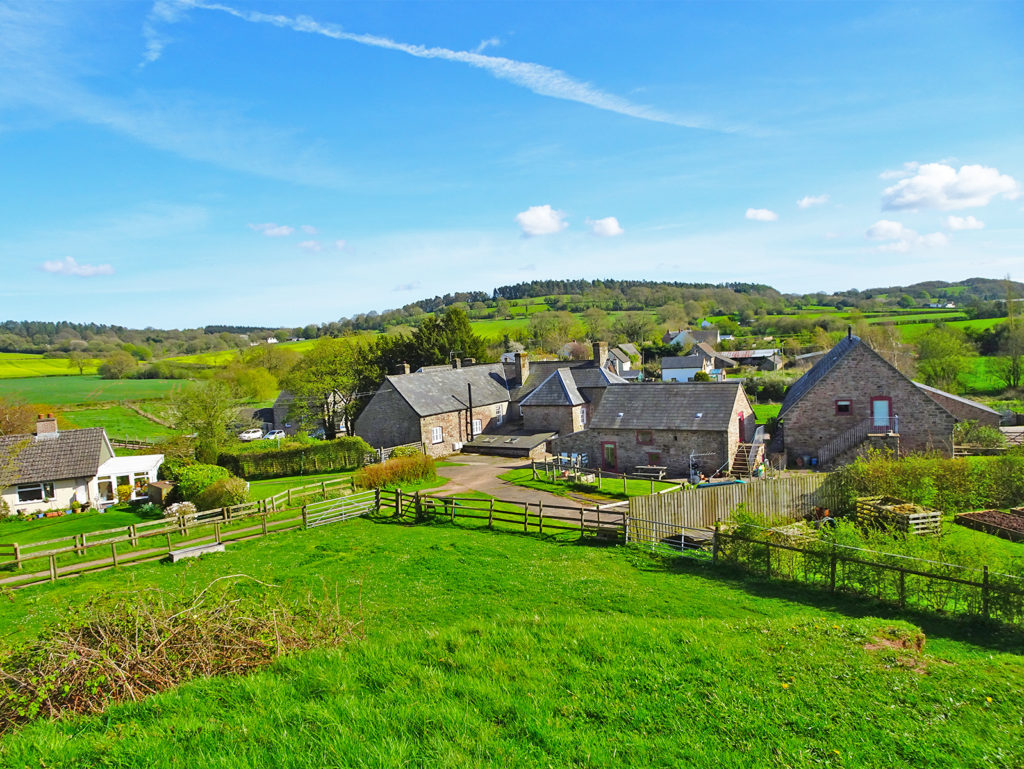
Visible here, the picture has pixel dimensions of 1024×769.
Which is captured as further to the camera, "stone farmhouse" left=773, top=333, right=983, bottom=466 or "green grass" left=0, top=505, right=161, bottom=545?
"stone farmhouse" left=773, top=333, right=983, bottom=466

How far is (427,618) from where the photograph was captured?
440 inches

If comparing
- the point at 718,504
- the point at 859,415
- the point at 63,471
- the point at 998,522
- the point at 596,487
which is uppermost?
the point at 859,415

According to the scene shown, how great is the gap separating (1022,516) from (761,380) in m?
46.2

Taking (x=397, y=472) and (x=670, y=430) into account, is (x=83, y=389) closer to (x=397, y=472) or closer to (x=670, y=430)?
(x=397, y=472)

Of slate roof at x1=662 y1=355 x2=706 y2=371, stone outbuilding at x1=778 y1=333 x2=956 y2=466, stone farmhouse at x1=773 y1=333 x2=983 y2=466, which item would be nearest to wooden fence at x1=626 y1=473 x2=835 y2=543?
stone farmhouse at x1=773 y1=333 x2=983 y2=466

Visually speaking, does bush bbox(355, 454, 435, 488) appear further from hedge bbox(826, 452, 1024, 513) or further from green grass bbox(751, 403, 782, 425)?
green grass bbox(751, 403, 782, 425)

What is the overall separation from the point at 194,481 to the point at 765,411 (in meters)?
48.8

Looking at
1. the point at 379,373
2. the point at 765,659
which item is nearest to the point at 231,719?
the point at 765,659

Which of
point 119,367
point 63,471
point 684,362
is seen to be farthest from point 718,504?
point 119,367

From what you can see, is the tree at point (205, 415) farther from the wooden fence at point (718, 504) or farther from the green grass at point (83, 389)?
the wooden fence at point (718, 504)

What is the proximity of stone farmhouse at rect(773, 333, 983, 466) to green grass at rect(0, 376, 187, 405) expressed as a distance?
61694mm

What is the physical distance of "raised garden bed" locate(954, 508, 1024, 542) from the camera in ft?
64.3

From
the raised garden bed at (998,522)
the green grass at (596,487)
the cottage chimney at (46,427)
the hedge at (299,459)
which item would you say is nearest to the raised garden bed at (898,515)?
the raised garden bed at (998,522)

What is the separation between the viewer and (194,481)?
90.0 feet
